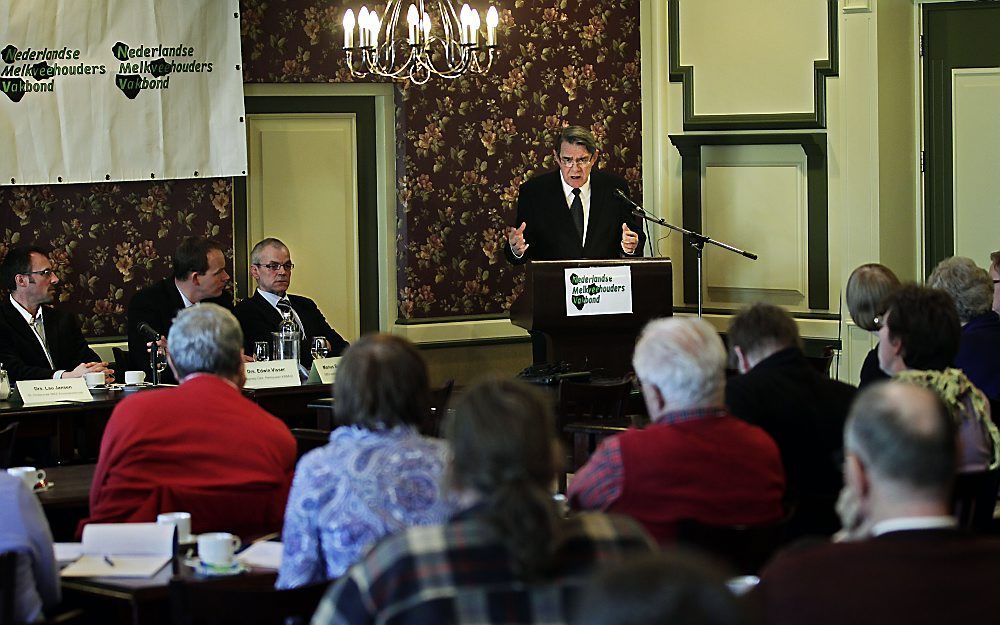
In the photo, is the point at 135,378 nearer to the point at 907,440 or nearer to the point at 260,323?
the point at 260,323

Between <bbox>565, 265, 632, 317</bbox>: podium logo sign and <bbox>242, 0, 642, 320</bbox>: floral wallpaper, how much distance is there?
1311mm

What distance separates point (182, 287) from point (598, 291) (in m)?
2.02

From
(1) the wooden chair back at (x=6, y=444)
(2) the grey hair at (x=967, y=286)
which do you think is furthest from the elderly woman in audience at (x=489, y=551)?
(2) the grey hair at (x=967, y=286)

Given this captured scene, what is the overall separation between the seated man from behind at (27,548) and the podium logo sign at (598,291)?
14.4ft

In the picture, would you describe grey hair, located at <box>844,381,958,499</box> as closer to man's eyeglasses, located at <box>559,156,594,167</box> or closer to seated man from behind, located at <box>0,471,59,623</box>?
seated man from behind, located at <box>0,471,59,623</box>

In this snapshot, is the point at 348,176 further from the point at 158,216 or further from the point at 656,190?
the point at 656,190

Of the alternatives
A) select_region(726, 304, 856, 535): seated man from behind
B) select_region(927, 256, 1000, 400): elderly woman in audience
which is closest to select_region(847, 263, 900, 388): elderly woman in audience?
select_region(927, 256, 1000, 400): elderly woman in audience

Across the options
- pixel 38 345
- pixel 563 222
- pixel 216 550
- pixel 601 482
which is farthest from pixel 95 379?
pixel 601 482

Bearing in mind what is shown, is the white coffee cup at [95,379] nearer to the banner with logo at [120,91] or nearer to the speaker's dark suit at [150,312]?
the speaker's dark suit at [150,312]

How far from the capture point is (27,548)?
9.20ft

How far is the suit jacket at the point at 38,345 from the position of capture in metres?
6.02

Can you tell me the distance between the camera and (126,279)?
728 cm

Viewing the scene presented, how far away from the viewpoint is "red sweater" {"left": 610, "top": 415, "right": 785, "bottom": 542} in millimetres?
3041

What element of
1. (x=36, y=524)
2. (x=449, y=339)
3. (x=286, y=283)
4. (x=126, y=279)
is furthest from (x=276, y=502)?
(x=449, y=339)
